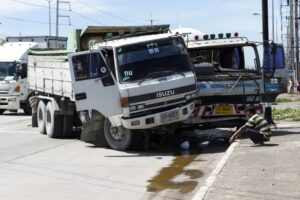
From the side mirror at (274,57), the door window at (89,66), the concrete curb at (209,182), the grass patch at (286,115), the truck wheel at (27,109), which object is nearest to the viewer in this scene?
Result: the concrete curb at (209,182)

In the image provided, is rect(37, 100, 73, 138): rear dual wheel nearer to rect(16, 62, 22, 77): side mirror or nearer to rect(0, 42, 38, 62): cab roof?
rect(16, 62, 22, 77): side mirror

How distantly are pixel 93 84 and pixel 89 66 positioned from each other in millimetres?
447

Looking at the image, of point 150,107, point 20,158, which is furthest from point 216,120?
point 20,158

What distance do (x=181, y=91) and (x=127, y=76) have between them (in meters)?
1.27

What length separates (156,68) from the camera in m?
13.8

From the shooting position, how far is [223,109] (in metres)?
15.0

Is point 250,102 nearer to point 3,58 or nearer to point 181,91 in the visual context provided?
point 181,91

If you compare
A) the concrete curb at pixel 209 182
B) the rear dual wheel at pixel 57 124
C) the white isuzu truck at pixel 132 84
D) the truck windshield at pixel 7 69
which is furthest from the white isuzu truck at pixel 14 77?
the concrete curb at pixel 209 182

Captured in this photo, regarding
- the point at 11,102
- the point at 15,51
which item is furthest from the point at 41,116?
the point at 15,51

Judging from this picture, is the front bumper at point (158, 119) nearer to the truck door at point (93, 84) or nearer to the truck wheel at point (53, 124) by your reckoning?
the truck door at point (93, 84)

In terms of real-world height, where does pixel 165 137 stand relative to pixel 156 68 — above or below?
below

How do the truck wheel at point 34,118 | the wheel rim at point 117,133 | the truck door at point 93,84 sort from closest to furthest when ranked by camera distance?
the truck door at point 93,84
the wheel rim at point 117,133
the truck wheel at point 34,118

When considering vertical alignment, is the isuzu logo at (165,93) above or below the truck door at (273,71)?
below

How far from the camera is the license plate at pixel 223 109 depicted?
1494 centimetres
